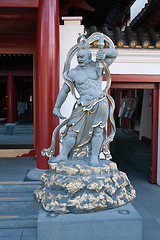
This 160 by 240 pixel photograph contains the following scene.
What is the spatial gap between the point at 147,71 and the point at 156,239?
3392 mm

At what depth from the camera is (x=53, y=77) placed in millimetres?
4492

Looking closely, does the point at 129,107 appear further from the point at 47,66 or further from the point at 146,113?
the point at 47,66

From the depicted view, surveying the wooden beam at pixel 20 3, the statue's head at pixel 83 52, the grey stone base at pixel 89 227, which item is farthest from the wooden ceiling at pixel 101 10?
the grey stone base at pixel 89 227

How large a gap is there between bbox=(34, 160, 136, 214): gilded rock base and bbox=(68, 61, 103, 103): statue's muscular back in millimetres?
975

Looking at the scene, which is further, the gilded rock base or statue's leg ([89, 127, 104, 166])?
statue's leg ([89, 127, 104, 166])

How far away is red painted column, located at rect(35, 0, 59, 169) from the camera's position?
445 centimetres

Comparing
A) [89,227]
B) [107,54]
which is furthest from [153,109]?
[89,227]

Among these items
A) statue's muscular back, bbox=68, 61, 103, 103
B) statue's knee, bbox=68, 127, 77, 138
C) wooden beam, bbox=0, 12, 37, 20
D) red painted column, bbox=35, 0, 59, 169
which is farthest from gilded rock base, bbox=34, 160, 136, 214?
wooden beam, bbox=0, 12, 37, 20

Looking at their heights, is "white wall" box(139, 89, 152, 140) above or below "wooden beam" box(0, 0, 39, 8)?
below

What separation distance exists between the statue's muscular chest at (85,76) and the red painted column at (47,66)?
1.34 m

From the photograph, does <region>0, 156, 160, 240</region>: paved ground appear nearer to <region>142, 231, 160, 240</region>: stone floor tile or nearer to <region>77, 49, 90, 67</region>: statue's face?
<region>142, 231, 160, 240</region>: stone floor tile

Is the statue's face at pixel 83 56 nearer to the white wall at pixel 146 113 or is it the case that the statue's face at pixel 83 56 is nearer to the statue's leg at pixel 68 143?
the statue's leg at pixel 68 143

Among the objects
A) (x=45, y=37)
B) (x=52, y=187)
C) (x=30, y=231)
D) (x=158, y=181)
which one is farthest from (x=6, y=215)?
(x=158, y=181)

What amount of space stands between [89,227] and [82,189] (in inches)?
17.8
